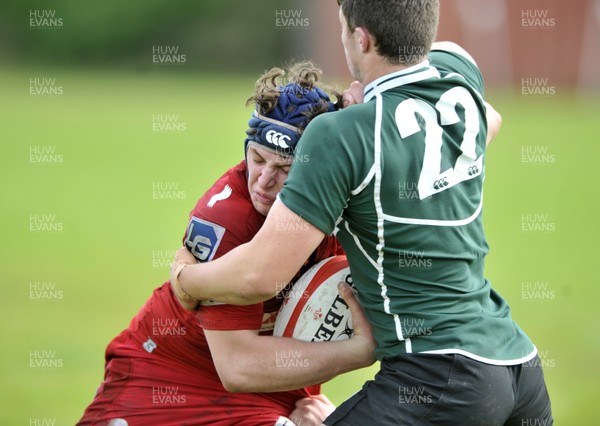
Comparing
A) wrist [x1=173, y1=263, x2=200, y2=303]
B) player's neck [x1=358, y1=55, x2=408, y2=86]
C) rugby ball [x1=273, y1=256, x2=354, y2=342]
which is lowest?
rugby ball [x1=273, y1=256, x2=354, y2=342]

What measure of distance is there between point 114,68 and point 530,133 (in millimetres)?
17435

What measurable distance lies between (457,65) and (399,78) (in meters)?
0.49

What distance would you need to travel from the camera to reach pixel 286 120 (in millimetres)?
4035

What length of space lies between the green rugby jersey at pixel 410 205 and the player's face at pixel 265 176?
44 centimetres

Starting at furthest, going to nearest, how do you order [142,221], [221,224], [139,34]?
1. [139,34]
2. [142,221]
3. [221,224]

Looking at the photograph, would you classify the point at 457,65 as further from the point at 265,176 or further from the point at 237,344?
the point at 237,344

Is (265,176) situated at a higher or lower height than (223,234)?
higher

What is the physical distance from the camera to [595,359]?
856 centimetres

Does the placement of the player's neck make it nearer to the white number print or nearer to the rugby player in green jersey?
the rugby player in green jersey

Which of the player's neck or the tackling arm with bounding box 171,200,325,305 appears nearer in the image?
the tackling arm with bounding box 171,200,325,305

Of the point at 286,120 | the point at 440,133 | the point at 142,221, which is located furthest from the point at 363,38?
the point at 142,221

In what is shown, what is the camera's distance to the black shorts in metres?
3.44

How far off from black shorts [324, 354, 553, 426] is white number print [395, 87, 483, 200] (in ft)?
2.15

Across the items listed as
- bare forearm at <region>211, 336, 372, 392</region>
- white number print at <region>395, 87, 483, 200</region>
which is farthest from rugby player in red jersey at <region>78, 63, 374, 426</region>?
white number print at <region>395, 87, 483, 200</region>
